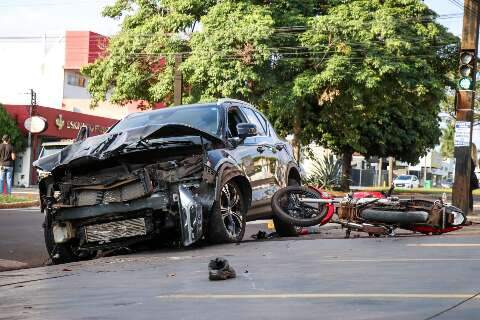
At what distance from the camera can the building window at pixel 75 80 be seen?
62859 millimetres

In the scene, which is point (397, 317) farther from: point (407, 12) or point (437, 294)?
point (407, 12)

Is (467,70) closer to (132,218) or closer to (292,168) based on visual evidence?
(292,168)

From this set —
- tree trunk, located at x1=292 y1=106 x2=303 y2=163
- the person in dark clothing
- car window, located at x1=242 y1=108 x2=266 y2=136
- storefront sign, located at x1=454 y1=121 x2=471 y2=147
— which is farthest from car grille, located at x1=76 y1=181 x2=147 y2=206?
tree trunk, located at x1=292 y1=106 x2=303 y2=163

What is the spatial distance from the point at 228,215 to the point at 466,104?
970 centimetres

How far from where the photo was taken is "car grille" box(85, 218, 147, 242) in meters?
8.65

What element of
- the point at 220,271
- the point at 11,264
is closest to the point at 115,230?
the point at 11,264

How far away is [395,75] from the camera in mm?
31016

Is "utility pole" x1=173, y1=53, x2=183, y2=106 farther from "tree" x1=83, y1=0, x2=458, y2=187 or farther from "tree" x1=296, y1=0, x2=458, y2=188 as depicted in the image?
"tree" x1=296, y1=0, x2=458, y2=188

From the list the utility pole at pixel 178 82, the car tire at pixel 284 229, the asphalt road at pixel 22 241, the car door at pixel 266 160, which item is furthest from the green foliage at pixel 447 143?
the car door at pixel 266 160

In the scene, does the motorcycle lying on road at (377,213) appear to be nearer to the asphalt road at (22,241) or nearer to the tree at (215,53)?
the asphalt road at (22,241)

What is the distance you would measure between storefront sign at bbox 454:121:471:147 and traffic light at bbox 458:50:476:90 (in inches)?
33.8

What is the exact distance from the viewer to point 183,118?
33.8 feet

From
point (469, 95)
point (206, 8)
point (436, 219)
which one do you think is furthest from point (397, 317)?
point (206, 8)

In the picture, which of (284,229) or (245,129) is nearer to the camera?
(245,129)
